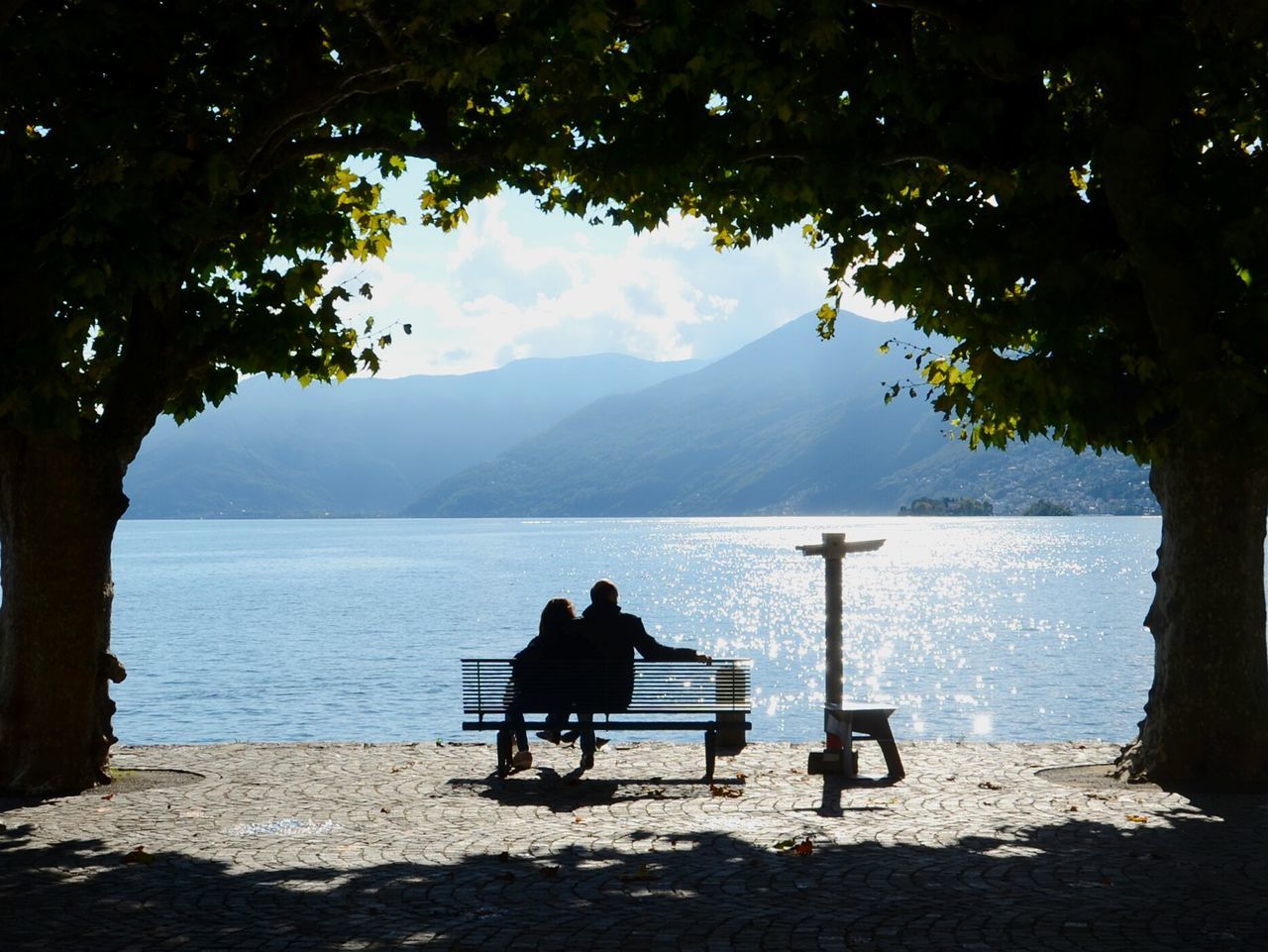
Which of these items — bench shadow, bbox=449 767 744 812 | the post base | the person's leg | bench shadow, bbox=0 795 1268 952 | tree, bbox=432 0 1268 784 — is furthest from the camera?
the person's leg

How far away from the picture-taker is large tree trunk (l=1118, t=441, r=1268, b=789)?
12453 mm

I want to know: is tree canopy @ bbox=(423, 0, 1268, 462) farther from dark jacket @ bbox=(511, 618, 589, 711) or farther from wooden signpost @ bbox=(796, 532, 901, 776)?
dark jacket @ bbox=(511, 618, 589, 711)

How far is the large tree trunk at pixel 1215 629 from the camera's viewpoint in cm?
1245

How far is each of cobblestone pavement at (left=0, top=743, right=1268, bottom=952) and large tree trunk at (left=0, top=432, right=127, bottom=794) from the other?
1.83 feet

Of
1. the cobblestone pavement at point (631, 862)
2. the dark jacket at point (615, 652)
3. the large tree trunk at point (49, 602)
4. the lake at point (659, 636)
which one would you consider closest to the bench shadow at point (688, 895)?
the cobblestone pavement at point (631, 862)

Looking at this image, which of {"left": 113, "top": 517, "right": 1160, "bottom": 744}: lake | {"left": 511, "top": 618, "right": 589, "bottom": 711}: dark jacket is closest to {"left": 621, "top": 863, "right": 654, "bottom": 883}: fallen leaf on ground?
{"left": 511, "top": 618, "right": 589, "bottom": 711}: dark jacket

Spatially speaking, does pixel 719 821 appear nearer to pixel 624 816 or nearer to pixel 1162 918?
pixel 624 816

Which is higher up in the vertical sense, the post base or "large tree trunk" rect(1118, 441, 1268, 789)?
"large tree trunk" rect(1118, 441, 1268, 789)

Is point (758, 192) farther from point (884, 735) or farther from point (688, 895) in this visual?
point (688, 895)

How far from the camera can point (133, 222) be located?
1109cm

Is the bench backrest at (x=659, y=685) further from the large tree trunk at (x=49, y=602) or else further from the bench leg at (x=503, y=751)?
the large tree trunk at (x=49, y=602)

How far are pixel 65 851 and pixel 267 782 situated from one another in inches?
132

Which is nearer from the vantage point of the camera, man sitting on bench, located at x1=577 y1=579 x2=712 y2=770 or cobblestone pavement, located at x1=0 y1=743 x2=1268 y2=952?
cobblestone pavement, located at x1=0 y1=743 x2=1268 y2=952

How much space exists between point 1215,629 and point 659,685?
185 inches
